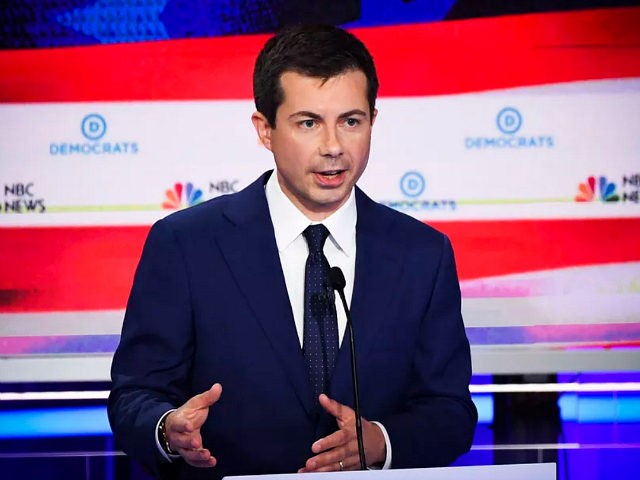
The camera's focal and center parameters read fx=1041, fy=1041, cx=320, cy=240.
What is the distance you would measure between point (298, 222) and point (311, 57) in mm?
376

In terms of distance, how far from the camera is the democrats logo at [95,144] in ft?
12.2

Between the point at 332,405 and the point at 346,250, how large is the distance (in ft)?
1.63

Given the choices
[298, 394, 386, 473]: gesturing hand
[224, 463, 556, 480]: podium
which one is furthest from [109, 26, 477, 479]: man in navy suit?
[224, 463, 556, 480]: podium

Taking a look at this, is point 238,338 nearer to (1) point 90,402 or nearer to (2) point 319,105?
(2) point 319,105

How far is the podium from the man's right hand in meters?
0.35

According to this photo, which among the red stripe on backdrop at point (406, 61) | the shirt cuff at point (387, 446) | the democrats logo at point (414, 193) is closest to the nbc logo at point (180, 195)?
the red stripe on backdrop at point (406, 61)

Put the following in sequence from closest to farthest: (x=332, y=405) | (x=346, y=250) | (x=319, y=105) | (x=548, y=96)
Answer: (x=332, y=405) → (x=319, y=105) → (x=346, y=250) → (x=548, y=96)

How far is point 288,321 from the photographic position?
2.28m

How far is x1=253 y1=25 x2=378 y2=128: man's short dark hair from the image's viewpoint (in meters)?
2.26

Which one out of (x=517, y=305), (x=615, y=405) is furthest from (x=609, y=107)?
(x=615, y=405)

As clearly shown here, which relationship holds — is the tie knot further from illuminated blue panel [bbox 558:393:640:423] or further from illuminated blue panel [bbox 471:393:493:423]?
illuminated blue panel [bbox 558:393:640:423]

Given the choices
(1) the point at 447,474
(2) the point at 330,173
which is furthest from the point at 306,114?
(1) the point at 447,474

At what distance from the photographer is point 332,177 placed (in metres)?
2.28

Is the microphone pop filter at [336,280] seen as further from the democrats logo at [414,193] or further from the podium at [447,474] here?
the democrats logo at [414,193]
